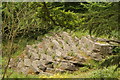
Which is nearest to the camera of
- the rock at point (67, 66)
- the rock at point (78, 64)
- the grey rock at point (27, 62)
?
the rock at point (67, 66)

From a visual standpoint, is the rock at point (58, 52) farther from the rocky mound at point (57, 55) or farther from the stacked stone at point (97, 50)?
the stacked stone at point (97, 50)

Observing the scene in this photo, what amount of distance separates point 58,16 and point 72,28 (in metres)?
1.12

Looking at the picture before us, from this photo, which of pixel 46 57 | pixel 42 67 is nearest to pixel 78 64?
pixel 42 67

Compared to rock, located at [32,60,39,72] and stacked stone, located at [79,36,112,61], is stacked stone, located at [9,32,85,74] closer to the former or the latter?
rock, located at [32,60,39,72]

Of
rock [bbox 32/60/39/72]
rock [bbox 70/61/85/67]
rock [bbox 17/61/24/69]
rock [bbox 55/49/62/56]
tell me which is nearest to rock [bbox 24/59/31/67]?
rock [bbox 17/61/24/69]

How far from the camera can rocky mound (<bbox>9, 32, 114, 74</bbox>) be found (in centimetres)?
990

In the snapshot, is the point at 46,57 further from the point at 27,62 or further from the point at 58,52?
the point at 27,62

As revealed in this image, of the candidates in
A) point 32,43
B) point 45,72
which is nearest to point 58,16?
point 45,72

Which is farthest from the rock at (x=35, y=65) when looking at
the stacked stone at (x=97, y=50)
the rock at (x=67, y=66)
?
the stacked stone at (x=97, y=50)

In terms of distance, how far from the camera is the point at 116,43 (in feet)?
38.2

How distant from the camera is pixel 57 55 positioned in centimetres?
1089

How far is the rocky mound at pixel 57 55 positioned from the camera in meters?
9.90

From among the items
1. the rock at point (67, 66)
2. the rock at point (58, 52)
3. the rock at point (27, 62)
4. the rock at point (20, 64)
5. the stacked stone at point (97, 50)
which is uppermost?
the stacked stone at point (97, 50)

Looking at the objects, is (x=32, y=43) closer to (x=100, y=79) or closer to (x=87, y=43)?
(x=87, y=43)
